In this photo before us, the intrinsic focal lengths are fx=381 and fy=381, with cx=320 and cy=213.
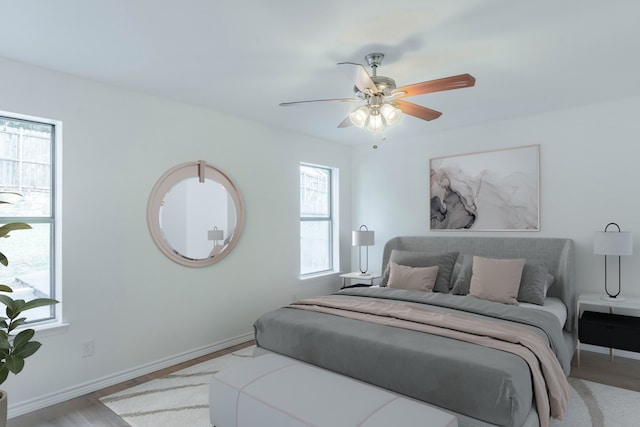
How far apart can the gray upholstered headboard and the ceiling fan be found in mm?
2123

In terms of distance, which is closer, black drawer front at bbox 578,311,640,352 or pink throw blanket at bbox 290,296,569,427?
pink throw blanket at bbox 290,296,569,427

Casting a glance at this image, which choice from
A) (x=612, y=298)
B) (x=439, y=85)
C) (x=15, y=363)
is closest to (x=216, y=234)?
(x=15, y=363)

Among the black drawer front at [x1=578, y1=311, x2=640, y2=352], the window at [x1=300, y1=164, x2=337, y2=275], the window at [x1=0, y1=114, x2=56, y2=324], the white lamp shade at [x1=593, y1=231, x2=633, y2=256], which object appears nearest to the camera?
the window at [x1=0, y1=114, x2=56, y2=324]

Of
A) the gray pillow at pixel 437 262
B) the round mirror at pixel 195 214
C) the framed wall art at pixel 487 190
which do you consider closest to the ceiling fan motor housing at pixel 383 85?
the round mirror at pixel 195 214

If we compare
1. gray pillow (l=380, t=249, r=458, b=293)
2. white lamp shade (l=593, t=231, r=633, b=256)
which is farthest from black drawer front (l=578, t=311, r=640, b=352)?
gray pillow (l=380, t=249, r=458, b=293)

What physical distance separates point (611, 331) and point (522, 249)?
1087 mm

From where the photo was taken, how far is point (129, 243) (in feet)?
11.0

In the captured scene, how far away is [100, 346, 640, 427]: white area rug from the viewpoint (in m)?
2.55

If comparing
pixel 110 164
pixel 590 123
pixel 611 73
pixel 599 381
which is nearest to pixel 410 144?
pixel 590 123

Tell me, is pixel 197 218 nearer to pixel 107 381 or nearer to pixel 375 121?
pixel 107 381

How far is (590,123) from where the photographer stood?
12.6 ft

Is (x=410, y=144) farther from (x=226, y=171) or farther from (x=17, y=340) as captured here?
(x=17, y=340)

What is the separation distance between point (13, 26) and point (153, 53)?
0.77 m

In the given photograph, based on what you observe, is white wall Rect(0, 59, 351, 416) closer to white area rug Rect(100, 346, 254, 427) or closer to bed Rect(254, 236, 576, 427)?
white area rug Rect(100, 346, 254, 427)
